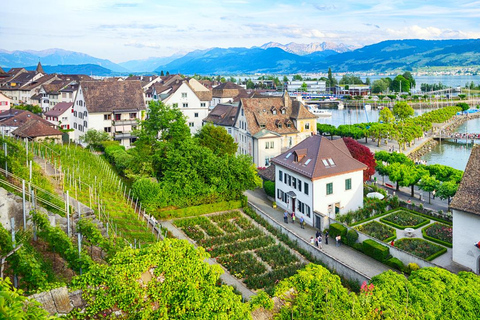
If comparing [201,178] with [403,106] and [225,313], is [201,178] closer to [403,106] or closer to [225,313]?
[225,313]

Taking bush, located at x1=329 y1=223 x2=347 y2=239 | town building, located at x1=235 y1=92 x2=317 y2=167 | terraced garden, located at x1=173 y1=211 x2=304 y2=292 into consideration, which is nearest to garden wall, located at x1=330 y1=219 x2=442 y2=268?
bush, located at x1=329 y1=223 x2=347 y2=239

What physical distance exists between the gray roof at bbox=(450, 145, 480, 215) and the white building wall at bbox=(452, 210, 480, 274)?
1.44 ft

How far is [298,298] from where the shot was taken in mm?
13617

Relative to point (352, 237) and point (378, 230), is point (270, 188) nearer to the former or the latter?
point (378, 230)

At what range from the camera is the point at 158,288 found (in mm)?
11305

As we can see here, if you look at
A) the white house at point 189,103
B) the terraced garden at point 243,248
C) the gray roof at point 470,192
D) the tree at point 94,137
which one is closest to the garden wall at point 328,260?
the terraced garden at point 243,248

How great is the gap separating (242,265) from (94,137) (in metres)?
38.4

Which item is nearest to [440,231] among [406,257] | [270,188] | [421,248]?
[421,248]

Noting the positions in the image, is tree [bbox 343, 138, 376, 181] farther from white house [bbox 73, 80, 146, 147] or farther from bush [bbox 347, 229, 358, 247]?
white house [bbox 73, 80, 146, 147]

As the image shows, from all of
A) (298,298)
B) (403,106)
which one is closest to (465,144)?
(403,106)

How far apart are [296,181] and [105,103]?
37.6 meters

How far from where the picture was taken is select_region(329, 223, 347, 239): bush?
103 ft

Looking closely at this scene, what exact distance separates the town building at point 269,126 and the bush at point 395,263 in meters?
28.2

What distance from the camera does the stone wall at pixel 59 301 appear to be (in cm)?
1077
